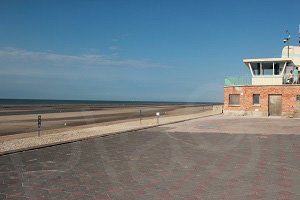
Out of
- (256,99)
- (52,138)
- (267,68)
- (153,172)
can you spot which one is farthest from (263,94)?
(153,172)

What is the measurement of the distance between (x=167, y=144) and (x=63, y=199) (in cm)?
921

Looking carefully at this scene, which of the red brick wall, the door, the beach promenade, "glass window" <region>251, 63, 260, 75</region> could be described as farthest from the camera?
"glass window" <region>251, 63, 260, 75</region>

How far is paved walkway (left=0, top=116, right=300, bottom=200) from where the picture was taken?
7.58 m

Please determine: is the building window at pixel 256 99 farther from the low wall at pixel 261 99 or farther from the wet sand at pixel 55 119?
the wet sand at pixel 55 119

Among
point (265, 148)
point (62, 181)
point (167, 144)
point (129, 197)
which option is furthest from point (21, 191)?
point (265, 148)

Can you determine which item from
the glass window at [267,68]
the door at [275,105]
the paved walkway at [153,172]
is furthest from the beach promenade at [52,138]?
A: the glass window at [267,68]

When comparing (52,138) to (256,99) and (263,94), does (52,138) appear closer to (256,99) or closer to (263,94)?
(263,94)

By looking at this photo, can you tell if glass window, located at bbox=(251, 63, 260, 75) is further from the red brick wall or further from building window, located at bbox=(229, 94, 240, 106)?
building window, located at bbox=(229, 94, 240, 106)

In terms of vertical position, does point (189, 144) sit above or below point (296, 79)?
below

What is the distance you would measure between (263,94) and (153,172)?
32.5m

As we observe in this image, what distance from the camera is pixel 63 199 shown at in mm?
7051

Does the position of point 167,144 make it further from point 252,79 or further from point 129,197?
point 252,79

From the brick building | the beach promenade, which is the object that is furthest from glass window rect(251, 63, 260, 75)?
the beach promenade

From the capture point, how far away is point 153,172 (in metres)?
9.72
